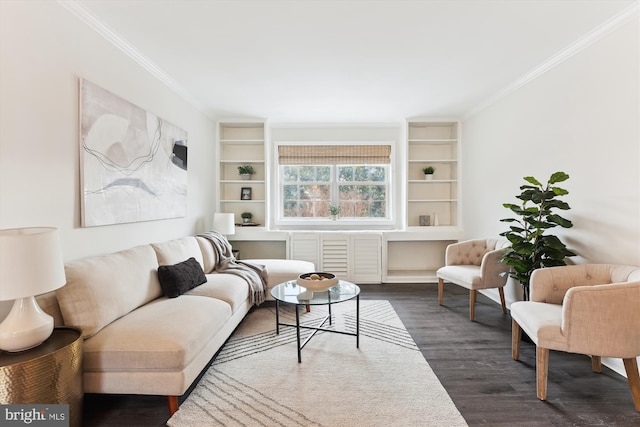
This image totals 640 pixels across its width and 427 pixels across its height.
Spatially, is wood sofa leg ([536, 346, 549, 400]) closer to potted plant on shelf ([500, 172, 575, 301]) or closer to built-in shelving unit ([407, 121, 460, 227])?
potted plant on shelf ([500, 172, 575, 301])

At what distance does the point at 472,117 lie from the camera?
4562 mm

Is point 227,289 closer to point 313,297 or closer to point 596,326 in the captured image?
point 313,297

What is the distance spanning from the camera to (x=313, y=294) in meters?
2.73

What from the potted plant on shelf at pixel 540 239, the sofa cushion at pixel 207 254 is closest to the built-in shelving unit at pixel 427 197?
the potted plant on shelf at pixel 540 239

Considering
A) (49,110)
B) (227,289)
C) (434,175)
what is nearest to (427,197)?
(434,175)

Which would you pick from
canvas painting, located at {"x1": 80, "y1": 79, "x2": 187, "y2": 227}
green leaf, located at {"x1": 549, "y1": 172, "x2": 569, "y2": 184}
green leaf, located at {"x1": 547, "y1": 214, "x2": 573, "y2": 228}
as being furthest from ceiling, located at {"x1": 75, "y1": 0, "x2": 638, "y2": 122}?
green leaf, located at {"x1": 547, "y1": 214, "x2": 573, "y2": 228}

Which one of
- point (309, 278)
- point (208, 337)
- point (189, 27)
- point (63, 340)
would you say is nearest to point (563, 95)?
point (309, 278)

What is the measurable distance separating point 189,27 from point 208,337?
7.38 feet

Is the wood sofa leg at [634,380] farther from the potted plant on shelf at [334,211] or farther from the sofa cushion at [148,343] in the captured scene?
the potted plant on shelf at [334,211]

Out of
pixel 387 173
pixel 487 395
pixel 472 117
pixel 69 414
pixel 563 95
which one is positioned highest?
pixel 472 117

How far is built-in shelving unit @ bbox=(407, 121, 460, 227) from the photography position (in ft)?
16.6

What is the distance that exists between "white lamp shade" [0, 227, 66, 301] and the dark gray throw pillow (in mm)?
1086

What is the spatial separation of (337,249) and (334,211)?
2.24 feet

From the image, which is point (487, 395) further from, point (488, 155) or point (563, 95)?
point (488, 155)
